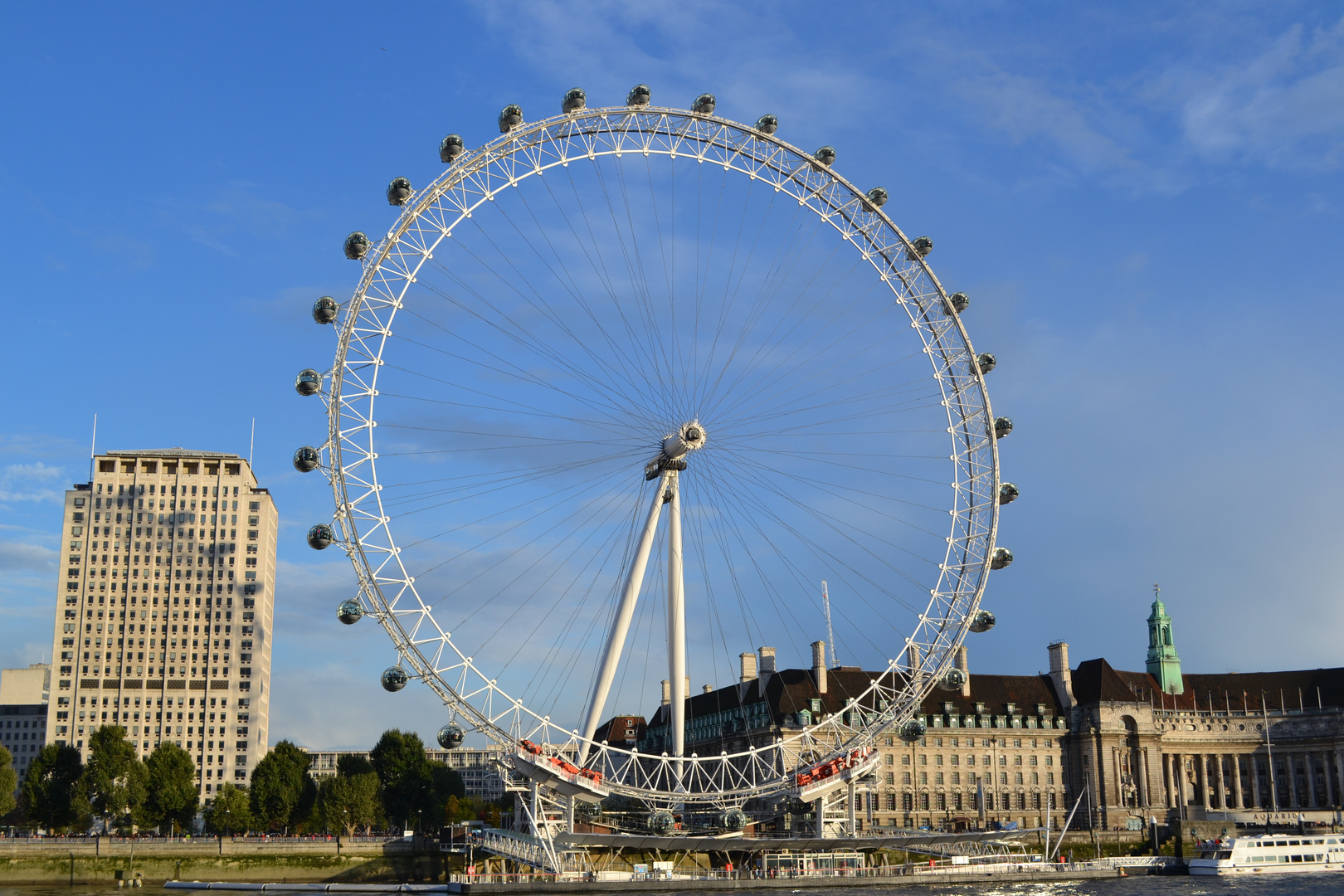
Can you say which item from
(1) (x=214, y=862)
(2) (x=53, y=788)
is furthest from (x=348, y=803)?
(2) (x=53, y=788)

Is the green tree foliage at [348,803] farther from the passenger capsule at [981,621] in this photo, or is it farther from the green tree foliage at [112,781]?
the passenger capsule at [981,621]

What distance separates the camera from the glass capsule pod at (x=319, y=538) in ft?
250

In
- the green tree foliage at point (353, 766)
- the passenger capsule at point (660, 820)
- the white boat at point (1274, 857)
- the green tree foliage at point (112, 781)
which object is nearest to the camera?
the passenger capsule at point (660, 820)

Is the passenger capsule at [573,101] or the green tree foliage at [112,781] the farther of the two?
the green tree foliage at [112,781]

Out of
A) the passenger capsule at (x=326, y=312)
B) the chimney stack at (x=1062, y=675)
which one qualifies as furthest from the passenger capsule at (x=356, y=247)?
the chimney stack at (x=1062, y=675)

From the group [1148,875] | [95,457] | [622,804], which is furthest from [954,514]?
[95,457]

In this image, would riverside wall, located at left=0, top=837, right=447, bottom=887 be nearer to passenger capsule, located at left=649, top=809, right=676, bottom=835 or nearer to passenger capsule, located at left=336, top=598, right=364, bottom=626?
passenger capsule, located at left=649, top=809, right=676, bottom=835

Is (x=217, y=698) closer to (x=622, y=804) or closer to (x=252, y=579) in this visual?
(x=252, y=579)

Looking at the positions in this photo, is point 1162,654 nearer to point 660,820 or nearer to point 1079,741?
point 1079,741

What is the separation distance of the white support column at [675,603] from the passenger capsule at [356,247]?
2449 cm

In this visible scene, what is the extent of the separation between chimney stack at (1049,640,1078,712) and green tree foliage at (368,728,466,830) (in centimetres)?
7649

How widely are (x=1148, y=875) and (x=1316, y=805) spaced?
199ft

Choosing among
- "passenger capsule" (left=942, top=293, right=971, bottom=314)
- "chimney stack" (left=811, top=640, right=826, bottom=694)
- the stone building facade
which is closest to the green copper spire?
the stone building facade

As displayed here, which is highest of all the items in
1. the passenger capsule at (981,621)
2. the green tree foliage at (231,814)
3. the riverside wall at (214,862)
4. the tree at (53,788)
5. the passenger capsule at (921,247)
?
the passenger capsule at (921,247)
